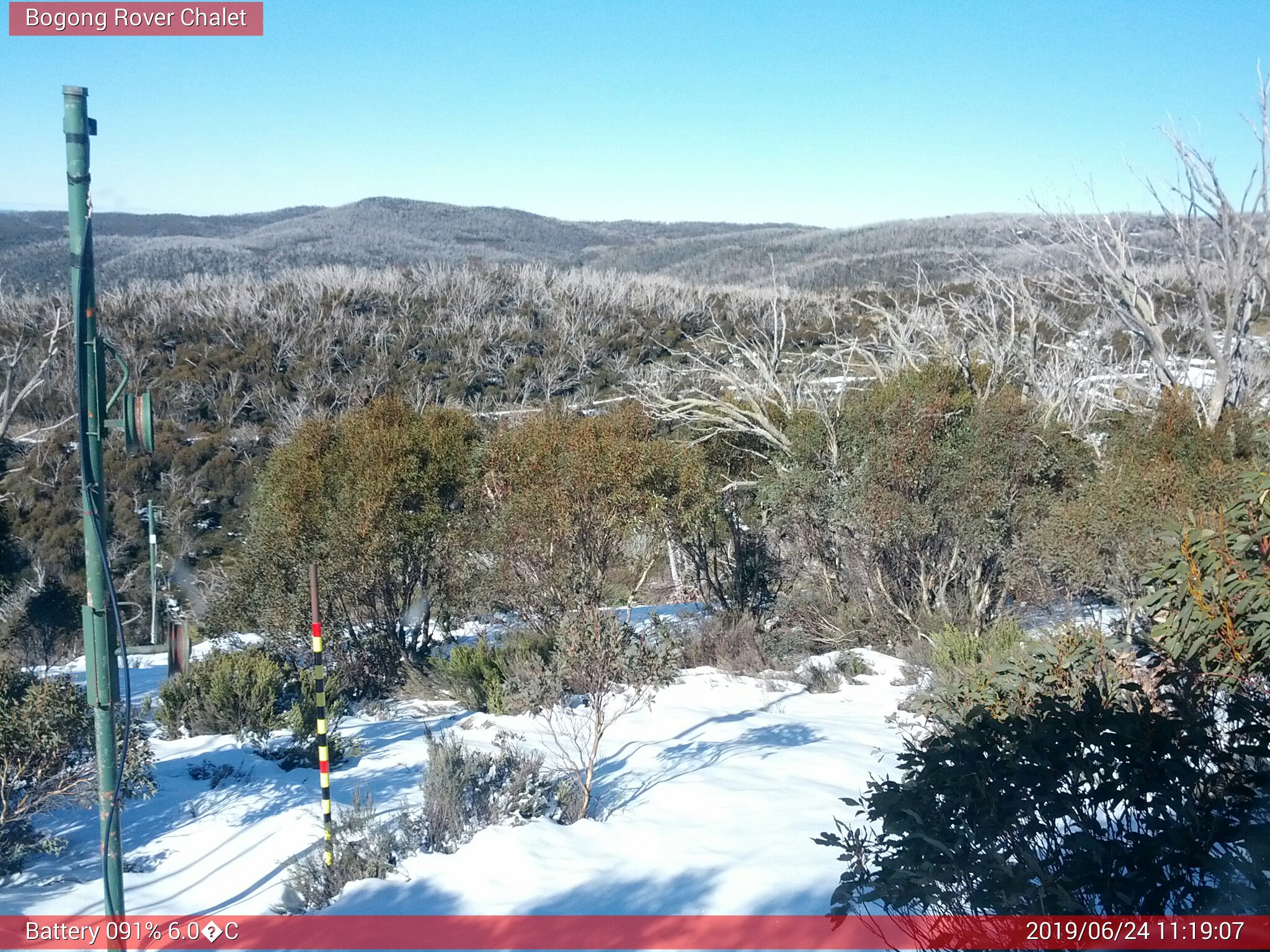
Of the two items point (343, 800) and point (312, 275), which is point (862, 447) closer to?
point (343, 800)

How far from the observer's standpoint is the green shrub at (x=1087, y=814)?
264 cm

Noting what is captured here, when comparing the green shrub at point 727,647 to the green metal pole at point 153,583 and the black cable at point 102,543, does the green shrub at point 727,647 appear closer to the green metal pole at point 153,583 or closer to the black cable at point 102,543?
the black cable at point 102,543

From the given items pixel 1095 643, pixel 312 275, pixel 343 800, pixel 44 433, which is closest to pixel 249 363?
pixel 44 433

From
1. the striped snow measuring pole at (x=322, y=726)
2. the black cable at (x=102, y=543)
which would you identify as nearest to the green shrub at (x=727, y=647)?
the striped snow measuring pole at (x=322, y=726)

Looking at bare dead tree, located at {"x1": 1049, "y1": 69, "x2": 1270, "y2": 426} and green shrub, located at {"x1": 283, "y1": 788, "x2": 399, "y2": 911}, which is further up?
bare dead tree, located at {"x1": 1049, "y1": 69, "x2": 1270, "y2": 426}

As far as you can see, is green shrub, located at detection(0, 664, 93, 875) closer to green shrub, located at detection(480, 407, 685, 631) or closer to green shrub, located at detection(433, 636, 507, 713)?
green shrub, located at detection(433, 636, 507, 713)

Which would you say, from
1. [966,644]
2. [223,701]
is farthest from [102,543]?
[966,644]

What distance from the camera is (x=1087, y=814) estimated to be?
2834mm

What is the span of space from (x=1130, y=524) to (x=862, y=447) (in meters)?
3.35

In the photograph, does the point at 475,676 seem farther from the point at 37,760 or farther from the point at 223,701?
the point at 37,760

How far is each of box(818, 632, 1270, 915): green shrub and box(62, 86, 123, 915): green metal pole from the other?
2.91 metres

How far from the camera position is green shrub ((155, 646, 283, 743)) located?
24.4ft

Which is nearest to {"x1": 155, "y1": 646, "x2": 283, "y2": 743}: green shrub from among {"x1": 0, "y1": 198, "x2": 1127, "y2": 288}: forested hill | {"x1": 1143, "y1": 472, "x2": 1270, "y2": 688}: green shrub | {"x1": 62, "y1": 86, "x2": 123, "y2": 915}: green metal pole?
{"x1": 62, "y1": 86, "x2": 123, "y2": 915}: green metal pole

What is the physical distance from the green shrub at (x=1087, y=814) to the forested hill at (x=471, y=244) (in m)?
48.7
